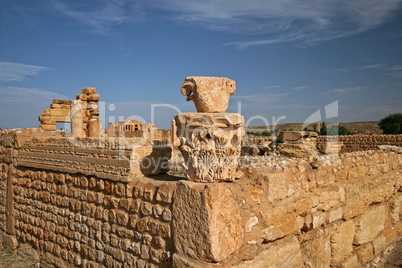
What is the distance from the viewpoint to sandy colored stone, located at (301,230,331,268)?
362 cm

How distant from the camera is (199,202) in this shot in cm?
273

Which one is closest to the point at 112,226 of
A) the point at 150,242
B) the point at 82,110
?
the point at 150,242

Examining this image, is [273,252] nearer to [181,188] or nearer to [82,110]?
[181,188]

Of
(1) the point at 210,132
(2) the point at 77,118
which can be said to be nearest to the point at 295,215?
(1) the point at 210,132

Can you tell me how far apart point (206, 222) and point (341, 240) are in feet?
8.59

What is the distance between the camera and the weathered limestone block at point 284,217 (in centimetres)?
312

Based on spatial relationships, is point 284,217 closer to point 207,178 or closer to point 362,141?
point 207,178

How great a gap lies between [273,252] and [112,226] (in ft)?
6.89

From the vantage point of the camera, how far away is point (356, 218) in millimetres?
4551

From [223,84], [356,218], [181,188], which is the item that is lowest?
[356,218]

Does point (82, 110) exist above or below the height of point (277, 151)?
above

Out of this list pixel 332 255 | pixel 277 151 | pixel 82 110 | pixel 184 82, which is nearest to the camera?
pixel 184 82

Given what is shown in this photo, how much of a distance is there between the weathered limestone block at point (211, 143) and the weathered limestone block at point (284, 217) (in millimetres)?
634

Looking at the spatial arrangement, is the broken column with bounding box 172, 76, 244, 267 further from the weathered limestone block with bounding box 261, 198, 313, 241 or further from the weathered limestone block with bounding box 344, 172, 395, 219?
the weathered limestone block with bounding box 344, 172, 395, 219
